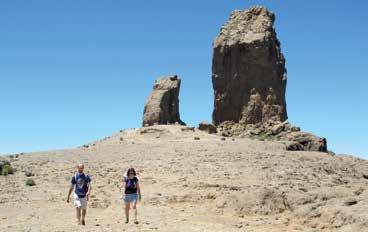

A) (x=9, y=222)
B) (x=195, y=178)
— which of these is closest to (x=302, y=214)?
(x=9, y=222)

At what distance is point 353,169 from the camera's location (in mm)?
36312

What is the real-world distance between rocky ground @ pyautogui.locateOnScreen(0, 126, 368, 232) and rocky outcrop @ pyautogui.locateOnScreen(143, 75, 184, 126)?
10.8ft

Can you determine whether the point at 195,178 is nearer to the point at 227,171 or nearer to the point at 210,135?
the point at 227,171

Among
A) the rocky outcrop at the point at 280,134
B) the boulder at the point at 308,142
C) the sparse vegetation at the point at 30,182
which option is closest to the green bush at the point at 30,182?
the sparse vegetation at the point at 30,182

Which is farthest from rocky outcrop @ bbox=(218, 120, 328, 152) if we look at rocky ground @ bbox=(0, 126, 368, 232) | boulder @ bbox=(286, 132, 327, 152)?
rocky ground @ bbox=(0, 126, 368, 232)

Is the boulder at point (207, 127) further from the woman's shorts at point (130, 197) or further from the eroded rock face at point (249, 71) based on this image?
the woman's shorts at point (130, 197)

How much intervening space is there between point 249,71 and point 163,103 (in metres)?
8.19

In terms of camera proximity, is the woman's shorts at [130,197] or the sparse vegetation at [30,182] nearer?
the woman's shorts at [130,197]

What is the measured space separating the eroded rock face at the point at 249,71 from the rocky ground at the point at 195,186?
5.60 metres

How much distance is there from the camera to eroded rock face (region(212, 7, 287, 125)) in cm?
4662

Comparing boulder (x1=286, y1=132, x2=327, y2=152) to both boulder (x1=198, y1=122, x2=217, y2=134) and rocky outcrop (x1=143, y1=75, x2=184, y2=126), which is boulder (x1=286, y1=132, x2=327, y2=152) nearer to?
boulder (x1=198, y1=122, x2=217, y2=134)

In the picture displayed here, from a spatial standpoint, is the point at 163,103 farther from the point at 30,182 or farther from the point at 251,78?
the point at 30,182

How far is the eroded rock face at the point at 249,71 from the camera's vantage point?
46625mm

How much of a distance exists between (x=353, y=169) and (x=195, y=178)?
42.5ft
